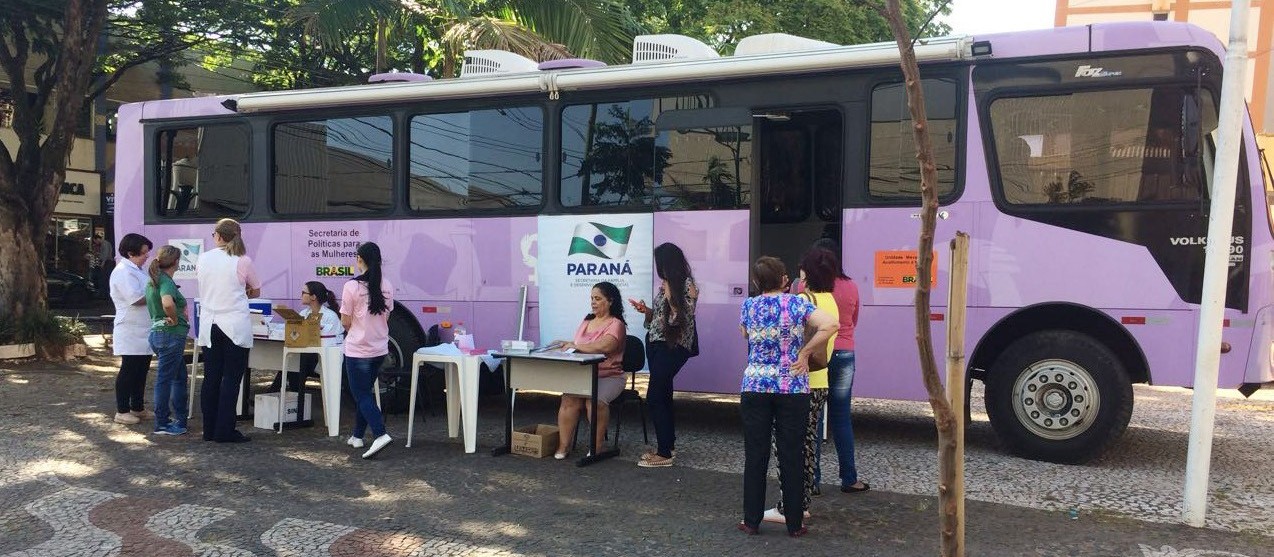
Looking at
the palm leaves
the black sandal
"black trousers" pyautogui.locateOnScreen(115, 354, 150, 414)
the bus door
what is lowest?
the black sandal

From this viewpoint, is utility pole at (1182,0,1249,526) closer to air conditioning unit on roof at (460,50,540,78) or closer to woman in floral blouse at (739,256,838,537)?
woman in floral blouse at (739,256,838,537)

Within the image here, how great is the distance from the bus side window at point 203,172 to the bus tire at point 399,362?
7.17 ft

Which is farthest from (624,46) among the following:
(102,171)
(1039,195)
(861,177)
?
(102,171)

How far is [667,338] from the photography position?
22.7 ft

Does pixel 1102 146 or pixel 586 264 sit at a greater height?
pixel 1102 146

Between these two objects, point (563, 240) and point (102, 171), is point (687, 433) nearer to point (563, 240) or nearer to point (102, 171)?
point (563, 240)

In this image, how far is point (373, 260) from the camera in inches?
286

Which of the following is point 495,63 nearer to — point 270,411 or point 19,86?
point 270,411

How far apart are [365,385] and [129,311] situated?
7.93ft

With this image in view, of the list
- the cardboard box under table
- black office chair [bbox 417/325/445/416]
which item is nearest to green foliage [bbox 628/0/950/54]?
black office chair [bbox 417/325/445/416]

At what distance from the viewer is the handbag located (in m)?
5.25

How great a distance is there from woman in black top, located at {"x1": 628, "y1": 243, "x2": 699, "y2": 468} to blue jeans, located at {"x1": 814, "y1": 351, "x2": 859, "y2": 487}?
1.17 meters

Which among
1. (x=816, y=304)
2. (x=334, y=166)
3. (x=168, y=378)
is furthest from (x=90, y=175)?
(x=816, y=304)

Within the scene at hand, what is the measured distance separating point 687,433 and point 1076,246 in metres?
3.45
